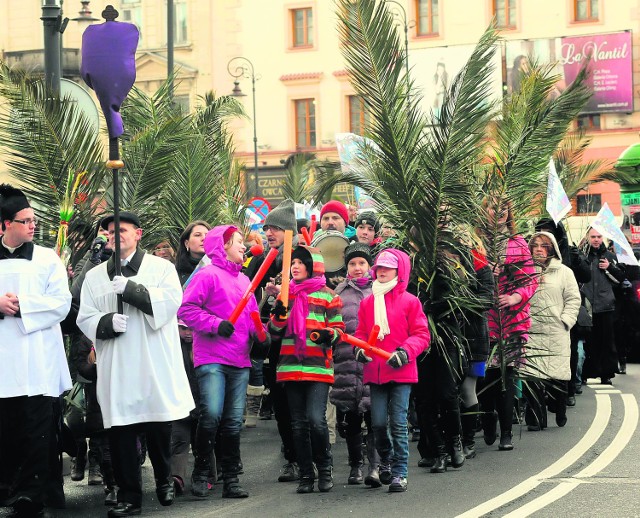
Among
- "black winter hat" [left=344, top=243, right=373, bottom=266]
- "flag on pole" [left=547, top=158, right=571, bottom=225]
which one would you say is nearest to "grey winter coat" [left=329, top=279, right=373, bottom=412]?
"black winter hat" [left=344, top=243, right=373, bottom=266]

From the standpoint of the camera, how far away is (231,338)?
9.91 meters

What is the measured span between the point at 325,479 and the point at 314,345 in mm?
897

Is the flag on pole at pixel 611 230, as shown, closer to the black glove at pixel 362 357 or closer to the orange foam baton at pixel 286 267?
the black glove at pixel 362 357

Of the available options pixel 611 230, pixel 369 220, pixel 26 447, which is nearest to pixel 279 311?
pixel 26 447

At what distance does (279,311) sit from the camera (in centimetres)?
991

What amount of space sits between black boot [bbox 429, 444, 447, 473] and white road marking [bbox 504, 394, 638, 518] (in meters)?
1.01

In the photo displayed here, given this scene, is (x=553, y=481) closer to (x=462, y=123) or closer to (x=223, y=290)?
(x=223, y=290)

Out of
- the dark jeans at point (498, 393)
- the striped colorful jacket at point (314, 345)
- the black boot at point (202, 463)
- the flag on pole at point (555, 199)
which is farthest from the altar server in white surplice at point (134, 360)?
the flag on pole at point (555, 199)

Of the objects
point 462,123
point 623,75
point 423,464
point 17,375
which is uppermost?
point 623,75

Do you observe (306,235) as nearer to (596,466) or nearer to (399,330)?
(399,330)

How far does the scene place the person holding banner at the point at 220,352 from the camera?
9.80 metres

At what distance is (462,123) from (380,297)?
243cm

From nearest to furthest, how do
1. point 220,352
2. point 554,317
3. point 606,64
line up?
point 220,352 → point 554,317 → point 606,64

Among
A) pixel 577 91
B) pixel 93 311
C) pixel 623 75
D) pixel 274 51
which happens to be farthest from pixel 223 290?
pixel 274 51
